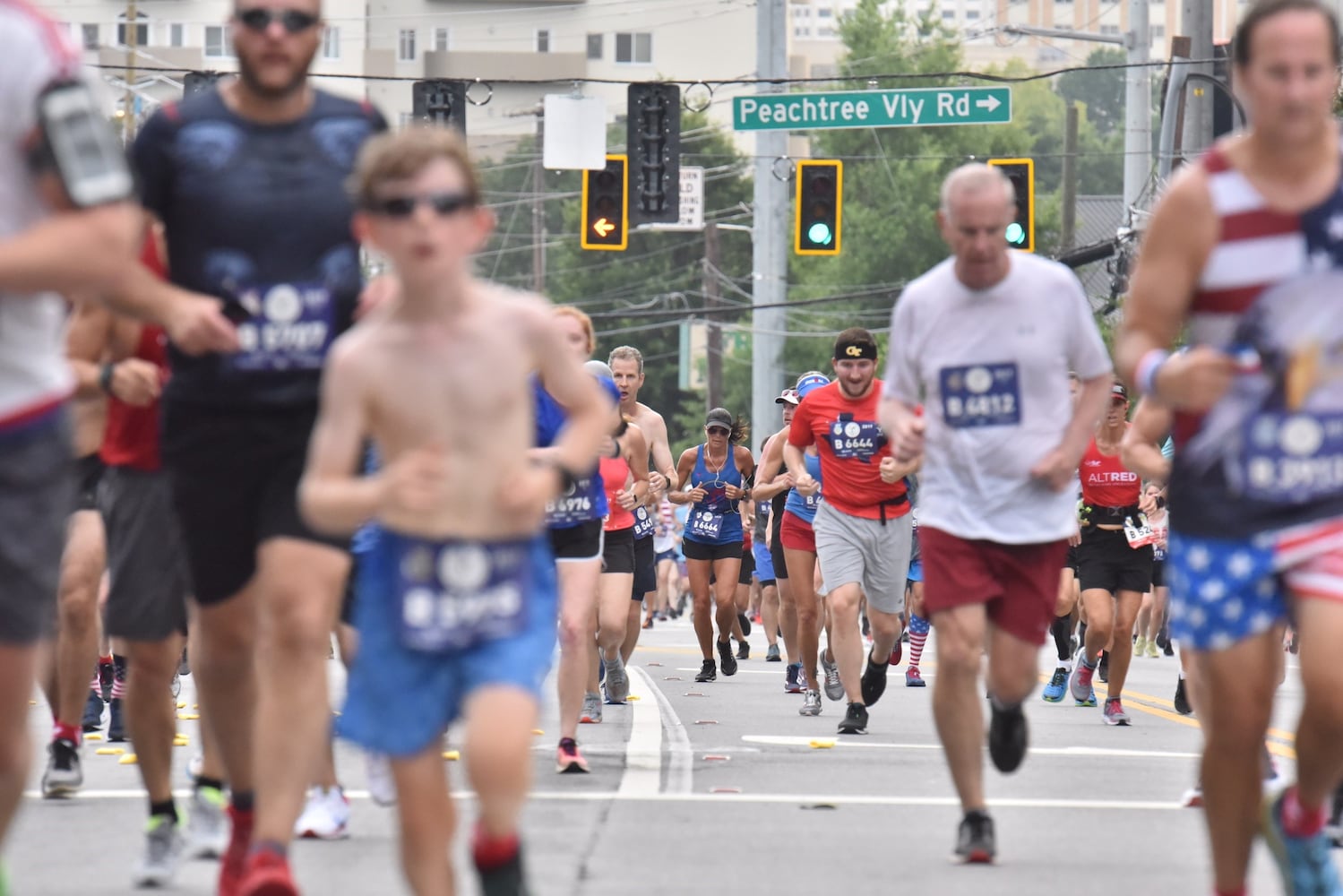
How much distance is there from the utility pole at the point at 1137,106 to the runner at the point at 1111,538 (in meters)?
14.2

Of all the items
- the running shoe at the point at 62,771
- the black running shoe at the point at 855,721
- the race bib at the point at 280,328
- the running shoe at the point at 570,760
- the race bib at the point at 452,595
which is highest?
the race bib at the point at 280,328

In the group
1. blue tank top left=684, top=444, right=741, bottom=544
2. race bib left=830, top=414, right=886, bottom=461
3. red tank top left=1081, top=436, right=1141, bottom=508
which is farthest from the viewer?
blue tank top left=684, top=444, right=741, bottom=544

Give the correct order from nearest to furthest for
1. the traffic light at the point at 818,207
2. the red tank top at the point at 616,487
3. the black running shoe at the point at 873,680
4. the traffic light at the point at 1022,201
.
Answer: the black running shoe at the point at 873,680, the red tank top at the point at 616,487, the traffic light at the point at 1022,201, the traffic light at the point at 818,207

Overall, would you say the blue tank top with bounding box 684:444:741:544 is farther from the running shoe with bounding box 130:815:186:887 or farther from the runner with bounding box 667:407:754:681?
the running shoe with bounding box 130:815:186:887

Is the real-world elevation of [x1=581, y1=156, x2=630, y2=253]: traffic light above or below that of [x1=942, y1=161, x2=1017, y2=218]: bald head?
below

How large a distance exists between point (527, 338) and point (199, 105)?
59.1 inches

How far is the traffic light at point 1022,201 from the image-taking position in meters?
26.8

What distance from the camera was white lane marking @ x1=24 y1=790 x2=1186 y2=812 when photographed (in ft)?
29.0

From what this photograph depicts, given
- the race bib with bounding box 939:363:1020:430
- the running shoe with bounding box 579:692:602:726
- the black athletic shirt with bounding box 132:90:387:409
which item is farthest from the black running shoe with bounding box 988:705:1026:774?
the running shoe with bounding box 579:692:602:726

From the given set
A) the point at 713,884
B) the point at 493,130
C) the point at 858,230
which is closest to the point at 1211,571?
the point at 713,884

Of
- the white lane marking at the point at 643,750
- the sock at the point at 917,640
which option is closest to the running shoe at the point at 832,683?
the white lane marking at the point at 643,750

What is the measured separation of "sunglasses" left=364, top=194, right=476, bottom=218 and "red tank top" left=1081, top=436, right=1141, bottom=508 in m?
10.2

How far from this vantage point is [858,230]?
82.3 m

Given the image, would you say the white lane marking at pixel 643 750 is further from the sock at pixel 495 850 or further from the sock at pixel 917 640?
the sock at pixel 495 850
